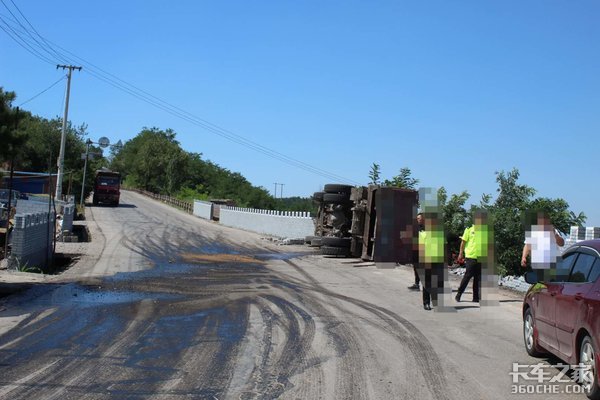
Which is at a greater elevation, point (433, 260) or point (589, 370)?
point (433, 260)

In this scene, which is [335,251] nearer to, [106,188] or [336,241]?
[336,241]

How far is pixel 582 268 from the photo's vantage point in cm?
625

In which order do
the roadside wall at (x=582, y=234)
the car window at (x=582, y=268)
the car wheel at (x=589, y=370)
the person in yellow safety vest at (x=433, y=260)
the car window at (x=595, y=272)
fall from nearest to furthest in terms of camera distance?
the car wheel at (x=589, y=370) < the car window at (x=595, y=272) < the car window at (x=582, y=268) < the person in yellow safety vest at (x=433, y=260) < the roadside wall at (x=582, y=234)

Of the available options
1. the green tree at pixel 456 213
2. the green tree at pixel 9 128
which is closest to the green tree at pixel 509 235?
the green tree at pixel 456 213

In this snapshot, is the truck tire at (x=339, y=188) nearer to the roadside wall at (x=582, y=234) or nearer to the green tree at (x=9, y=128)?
the roadside wall at (x=582, y=234)

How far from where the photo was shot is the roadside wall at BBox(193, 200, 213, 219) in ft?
189

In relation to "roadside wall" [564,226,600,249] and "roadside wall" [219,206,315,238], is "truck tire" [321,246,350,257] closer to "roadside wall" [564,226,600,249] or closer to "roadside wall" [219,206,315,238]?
"roadside wall" [219,206,315,238]

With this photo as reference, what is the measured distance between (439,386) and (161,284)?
9136 millimetres

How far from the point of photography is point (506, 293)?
13000 millimetres

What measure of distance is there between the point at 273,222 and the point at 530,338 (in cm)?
2930

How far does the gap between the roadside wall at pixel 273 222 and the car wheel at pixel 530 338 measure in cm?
2217

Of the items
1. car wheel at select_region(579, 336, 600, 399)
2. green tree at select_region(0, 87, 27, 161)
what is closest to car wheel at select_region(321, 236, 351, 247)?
green tree at select_region(0, 87, 27, 161)

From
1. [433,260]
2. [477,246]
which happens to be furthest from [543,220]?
[433,260]

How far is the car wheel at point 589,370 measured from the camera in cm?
537
